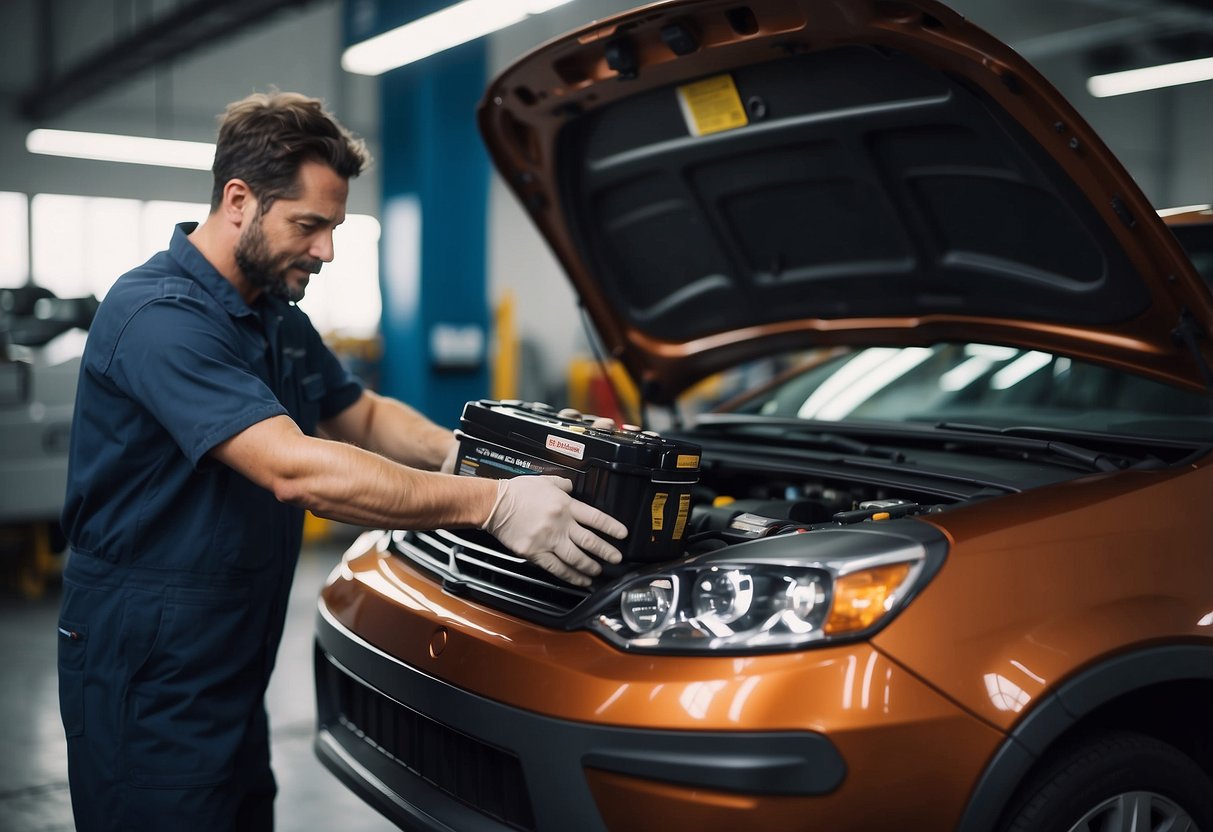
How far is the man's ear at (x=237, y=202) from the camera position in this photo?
182 centimetres

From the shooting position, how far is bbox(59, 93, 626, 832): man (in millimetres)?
1639

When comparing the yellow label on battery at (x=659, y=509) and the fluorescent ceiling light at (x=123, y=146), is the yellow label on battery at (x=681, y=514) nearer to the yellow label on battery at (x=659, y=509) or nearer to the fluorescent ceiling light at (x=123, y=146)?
the yellow label on battery at (x=659, y=509)

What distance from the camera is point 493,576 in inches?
75.4

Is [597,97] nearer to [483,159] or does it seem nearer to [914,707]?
[914,707]

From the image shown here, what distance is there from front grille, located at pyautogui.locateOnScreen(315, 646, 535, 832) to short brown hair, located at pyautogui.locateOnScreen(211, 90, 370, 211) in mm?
882

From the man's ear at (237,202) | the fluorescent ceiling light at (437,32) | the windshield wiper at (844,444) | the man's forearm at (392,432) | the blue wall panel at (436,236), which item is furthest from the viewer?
the blue wall panel at (436,236)

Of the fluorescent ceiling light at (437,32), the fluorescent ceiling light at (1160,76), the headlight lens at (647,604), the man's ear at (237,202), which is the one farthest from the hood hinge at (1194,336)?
the fluorescent ceiling light at (1160,76)

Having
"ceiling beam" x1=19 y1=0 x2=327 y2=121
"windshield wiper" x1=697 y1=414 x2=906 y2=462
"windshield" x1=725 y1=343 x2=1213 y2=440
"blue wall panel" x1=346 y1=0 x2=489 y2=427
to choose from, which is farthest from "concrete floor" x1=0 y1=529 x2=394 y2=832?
"ceiling beam" x1=19 y1=0 x2=327 y2=121

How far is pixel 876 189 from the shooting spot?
2.31 meters

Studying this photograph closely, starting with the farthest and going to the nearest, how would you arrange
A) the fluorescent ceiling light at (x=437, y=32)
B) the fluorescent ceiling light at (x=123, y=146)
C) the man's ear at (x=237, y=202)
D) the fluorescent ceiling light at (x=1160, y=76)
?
the fluorescent ceiling light at (x=123, y=146), the fluorescent ceiling light at (x=1160, y=76), the fluorescent ceiling light at (x=437, y=32), the man's ear at (x=237, y=202)

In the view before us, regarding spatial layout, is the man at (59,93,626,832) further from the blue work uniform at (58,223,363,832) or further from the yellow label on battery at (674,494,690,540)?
the yellow label on battery at (674,494,690,540)

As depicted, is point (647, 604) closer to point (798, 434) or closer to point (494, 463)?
point (494, 463)

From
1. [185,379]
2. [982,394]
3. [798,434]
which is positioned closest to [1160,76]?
[982,394]

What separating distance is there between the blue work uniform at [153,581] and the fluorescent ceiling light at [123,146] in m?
10.5
